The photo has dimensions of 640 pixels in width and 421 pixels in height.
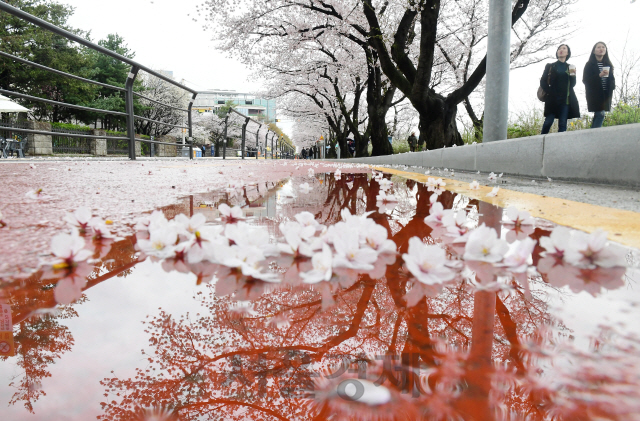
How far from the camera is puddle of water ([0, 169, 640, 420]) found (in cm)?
39

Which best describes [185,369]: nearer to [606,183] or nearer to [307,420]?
[307,420]

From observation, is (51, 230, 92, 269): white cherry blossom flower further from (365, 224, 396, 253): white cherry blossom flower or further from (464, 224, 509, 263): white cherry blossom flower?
(464, 224, 509, 263): white cherry blossom flower

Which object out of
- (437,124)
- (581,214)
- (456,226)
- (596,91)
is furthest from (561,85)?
(456,226)

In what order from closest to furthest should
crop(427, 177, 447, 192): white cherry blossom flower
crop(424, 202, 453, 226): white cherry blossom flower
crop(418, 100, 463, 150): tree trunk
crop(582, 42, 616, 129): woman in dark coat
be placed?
crop(424, 202, 453, 226): white cherry blossom flower → crop(427, 177, 447, 192): white cherry blossom flower → crop(582, 42, 616, 129): woman in dark coat → crop(418, 100, 463, 150): tree trunk

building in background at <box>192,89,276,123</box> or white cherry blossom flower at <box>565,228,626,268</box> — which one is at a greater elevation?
building in background at <box>192,89,276,123</box>

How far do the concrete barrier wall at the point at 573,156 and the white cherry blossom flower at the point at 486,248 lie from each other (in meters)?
2.40

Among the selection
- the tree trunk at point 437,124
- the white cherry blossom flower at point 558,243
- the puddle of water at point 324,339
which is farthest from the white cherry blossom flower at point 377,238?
the tree trunk at point 437,124

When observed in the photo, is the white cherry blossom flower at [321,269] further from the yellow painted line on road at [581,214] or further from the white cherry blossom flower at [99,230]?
the yellow painted line on road at [581,214]

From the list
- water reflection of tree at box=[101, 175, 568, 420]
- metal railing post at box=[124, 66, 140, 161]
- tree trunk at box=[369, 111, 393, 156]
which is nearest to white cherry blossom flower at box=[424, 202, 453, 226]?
water reflection of tree at box=[101, 175, 568, 420]

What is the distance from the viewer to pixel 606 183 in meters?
2.99

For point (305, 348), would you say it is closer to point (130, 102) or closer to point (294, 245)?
point (294, 245)

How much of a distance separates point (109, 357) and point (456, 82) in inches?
965

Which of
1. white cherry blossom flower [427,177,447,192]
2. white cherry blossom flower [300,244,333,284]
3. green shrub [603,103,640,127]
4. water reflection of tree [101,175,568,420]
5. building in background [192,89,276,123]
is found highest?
building in background [192,89,276,123]

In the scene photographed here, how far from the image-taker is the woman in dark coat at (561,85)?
680cm
